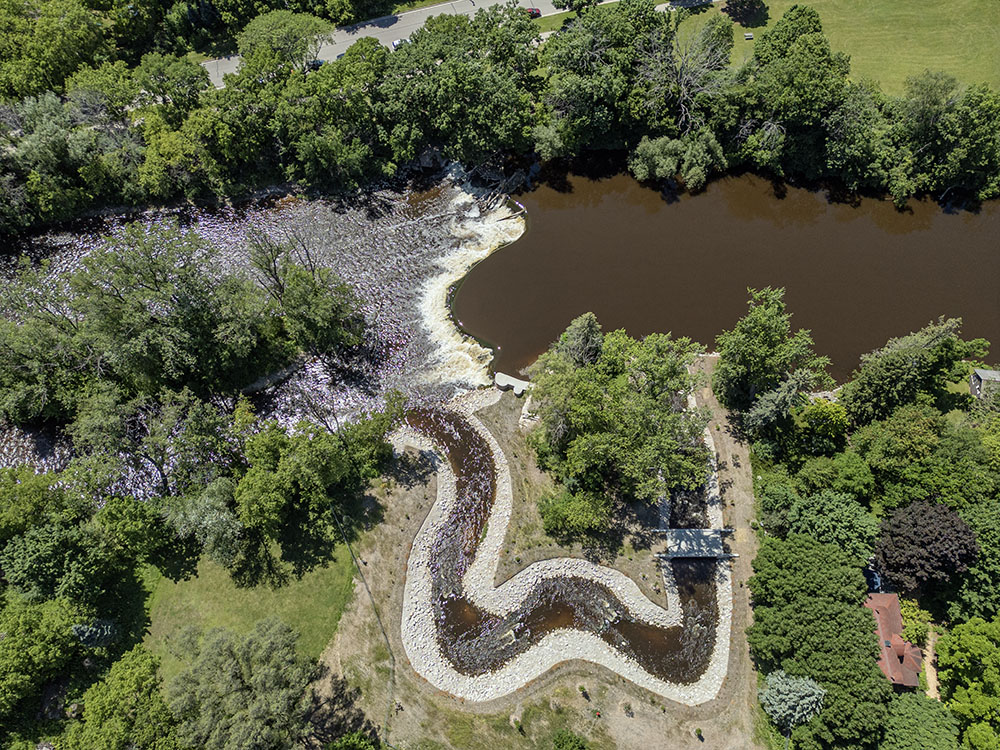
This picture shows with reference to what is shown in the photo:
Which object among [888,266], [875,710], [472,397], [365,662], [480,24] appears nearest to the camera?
[875,710]

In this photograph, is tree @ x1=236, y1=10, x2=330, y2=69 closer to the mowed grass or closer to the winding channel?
the mowed grass

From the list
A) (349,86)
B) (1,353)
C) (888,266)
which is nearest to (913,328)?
(888,266)

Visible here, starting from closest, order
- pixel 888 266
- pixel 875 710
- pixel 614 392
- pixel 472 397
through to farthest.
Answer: pixel 875 710, pixel 614 392, pixel 472 397, pixel 888 266

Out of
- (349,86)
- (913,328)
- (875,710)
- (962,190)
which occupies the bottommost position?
(875,710)

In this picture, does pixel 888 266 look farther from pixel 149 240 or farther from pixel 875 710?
pixel 149 240

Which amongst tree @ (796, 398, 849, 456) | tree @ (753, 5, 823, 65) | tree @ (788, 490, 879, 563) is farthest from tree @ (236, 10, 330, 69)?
tree @ (788, 490, 879, 563)

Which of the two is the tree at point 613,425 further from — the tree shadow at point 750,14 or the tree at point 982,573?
the tree shadow at point 750,14

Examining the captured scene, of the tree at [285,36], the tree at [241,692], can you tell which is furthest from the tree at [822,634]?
the tree at [285,36]
